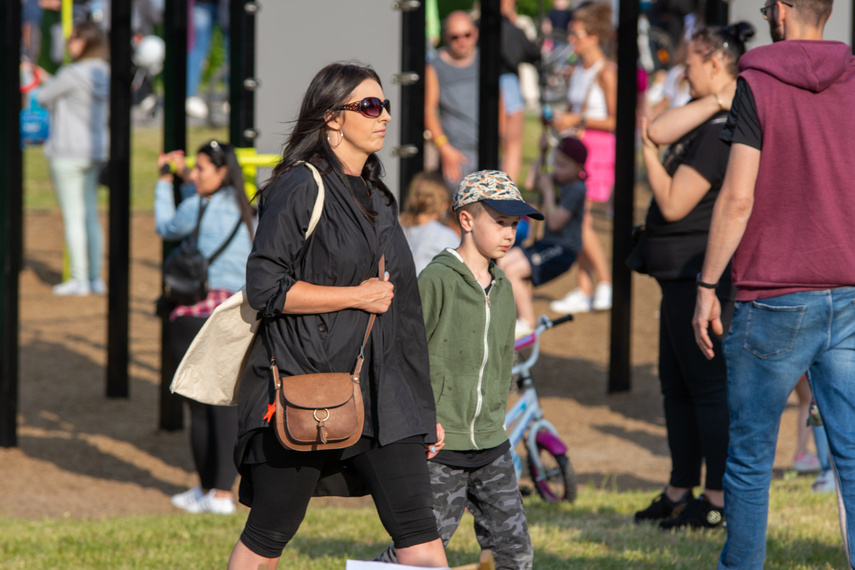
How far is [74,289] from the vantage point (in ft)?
34.1

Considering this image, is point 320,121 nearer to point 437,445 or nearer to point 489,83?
point 437,445

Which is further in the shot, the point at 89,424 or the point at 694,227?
the point at 89,424

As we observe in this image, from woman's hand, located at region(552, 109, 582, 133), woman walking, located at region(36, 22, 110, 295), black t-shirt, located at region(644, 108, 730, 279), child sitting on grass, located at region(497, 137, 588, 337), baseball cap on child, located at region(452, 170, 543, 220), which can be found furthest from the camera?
woman walking, located at region(36, 22, 110, 295)

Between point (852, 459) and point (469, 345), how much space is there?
121 centimetres

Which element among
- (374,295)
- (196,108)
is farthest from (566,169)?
(196,108)

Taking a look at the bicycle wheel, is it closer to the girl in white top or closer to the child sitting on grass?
the child sitting on grass

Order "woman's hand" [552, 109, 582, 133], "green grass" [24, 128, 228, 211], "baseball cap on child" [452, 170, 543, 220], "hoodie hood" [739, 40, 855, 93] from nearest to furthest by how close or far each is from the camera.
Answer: "hoodie hood" [739, 40, 855, 93], "baseball cap on child" [452, 170, 543, 220], "woman's hand" [552, 109, 582, 133], "green grass" [24, 128, 228, 211]

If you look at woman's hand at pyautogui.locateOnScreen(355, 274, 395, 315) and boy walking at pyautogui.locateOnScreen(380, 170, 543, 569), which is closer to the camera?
woman's hand at pyautogui.locateOnScreen(355, 274, 395, 315)

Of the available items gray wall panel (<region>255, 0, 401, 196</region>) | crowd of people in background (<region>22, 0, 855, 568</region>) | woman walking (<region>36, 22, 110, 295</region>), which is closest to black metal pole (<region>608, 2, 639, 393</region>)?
gray wall panel (<region>255, 0, 401, 196</region>)

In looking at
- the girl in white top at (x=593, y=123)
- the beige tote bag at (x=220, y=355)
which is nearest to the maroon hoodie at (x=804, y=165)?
the beige tote bag at (x=220, y=355)

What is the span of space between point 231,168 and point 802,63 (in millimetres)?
3106

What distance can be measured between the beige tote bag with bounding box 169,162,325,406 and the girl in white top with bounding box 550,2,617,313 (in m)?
6.25

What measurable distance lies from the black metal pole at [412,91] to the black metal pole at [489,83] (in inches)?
16.7

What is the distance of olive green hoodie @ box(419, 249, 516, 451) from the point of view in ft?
11.5
